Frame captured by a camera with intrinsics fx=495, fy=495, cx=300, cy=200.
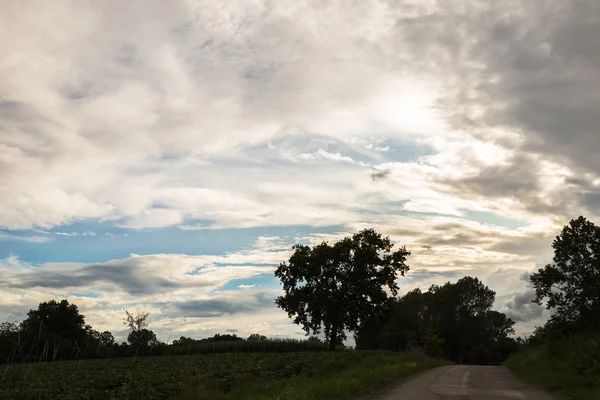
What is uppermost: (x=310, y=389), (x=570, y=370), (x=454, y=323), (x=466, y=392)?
(x=454, y=323)

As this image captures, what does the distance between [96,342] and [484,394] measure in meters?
13.3

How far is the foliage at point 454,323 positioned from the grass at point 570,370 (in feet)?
262

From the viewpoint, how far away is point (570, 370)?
2114cm

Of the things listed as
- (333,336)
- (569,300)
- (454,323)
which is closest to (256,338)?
(333,336)

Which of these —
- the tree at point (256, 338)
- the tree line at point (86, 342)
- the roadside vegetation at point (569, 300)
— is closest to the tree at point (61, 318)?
the tree line at point (86, 342)

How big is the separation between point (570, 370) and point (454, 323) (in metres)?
97.8

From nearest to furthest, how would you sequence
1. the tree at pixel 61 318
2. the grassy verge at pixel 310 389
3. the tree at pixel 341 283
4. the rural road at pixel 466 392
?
the grassy verge at pixel 310 389
the rural road at pixel 466 392
the tree at pixel 341 283
the tree at pixel 61 318

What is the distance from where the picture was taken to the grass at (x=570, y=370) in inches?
670

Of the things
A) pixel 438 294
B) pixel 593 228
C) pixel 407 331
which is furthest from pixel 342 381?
pixel 438 294

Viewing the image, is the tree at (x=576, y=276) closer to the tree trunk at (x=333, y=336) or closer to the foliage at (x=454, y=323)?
the tree trunk at (x=333, y=336)

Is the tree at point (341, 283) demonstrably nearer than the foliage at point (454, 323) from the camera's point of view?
Yes

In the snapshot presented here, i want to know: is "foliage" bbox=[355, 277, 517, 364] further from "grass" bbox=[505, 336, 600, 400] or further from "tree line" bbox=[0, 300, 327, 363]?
"grass" bbox=[505, 336, 600, 400]

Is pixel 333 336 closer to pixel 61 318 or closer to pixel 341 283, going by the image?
pixel 341 283

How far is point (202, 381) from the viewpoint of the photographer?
16516 millimetres
